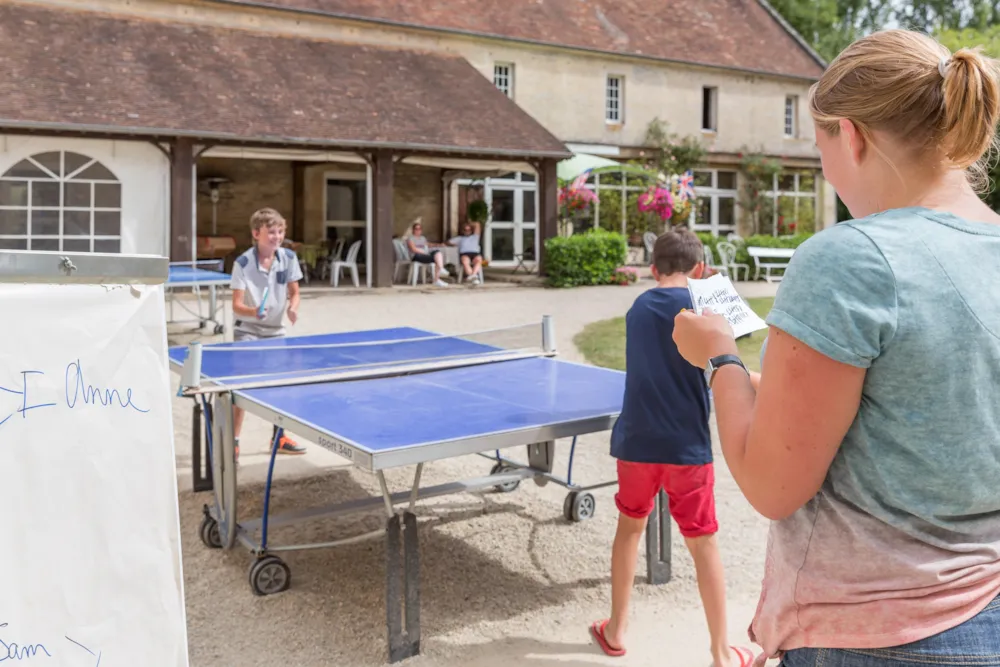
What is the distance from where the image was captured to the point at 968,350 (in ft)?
4.87

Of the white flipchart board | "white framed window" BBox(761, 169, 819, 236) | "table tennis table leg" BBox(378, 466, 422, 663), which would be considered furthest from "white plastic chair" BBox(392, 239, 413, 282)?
the white flipchart board

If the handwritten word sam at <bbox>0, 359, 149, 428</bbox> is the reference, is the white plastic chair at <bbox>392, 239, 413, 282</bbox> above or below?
above

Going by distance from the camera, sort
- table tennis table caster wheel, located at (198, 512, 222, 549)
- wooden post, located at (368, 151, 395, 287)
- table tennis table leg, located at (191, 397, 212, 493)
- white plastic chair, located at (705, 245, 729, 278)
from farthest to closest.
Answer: white plastic chair, located at (705, 245, 729, 278), wooden post, located at (368, 151, 395, 287), table tennis table leg, located at (191, 397, 212, 493), table tennis table caster wheel, located at (198, 512, 222, 549)

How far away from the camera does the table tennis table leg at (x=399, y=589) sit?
3.90 metres

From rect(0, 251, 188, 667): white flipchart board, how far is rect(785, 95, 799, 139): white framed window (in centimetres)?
3211

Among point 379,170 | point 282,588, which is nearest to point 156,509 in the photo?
point 282,588

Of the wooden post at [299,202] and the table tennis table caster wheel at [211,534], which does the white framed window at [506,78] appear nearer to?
the wooden post at [299,202]

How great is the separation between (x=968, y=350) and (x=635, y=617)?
10.4 feet

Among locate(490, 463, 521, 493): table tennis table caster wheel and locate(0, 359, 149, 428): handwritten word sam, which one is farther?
locate(490, 463, 521, 493): table tennis table caster wheel

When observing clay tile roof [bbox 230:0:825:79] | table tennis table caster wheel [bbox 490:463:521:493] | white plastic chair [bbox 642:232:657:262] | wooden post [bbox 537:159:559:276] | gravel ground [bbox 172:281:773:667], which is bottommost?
gravel ground [bbox 172:281:773:667]

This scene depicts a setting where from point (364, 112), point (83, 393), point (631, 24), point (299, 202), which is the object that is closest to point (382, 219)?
point (364, 112)

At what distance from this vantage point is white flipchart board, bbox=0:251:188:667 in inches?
80.5

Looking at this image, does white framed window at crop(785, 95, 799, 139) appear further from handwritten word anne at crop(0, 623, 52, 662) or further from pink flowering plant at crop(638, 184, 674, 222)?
handwritten word anne at crop(0, 623, 52, 662)

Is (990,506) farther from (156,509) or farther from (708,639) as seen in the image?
(708,639)
